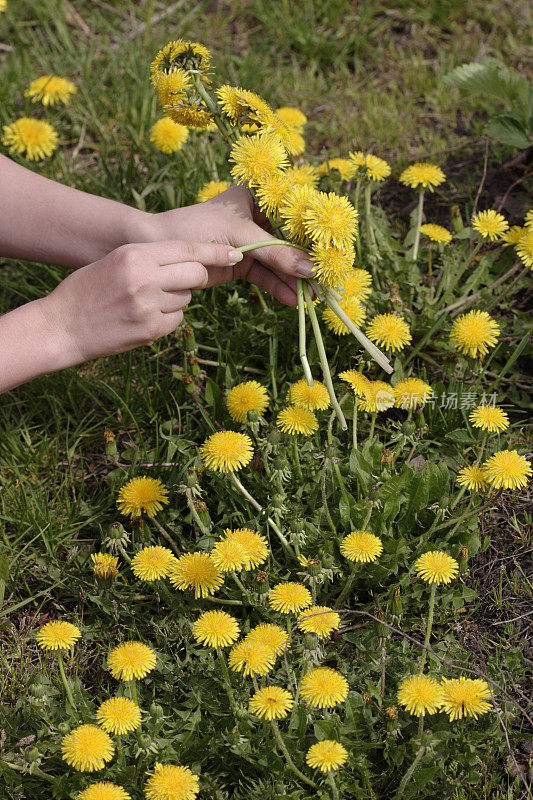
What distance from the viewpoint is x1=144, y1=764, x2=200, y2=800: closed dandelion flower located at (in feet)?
4.73

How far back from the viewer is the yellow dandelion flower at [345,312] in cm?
211

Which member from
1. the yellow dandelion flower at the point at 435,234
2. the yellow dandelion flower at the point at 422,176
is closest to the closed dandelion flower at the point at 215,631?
the yellow dandelion flower at the point at 435,234

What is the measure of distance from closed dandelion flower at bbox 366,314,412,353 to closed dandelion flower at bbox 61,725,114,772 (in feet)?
3.89

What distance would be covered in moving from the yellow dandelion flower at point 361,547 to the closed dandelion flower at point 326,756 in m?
0.42

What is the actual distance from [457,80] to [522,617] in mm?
1873

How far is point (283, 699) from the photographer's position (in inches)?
58.4

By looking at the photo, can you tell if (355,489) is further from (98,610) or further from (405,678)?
(98,610)

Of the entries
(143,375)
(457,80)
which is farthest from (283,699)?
(457,80)

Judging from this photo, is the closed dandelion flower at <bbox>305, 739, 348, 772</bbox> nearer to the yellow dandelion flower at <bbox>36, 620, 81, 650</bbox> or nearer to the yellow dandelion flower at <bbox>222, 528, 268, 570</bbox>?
the yellow dandelion flower at <bbox>222, 528, 268, 570</bbox>

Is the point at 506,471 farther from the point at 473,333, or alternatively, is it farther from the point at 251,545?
the point at 251,545

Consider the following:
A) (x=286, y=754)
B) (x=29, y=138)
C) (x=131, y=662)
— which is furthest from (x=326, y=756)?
(x=29, y=138)

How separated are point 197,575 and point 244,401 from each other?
0.50 metres

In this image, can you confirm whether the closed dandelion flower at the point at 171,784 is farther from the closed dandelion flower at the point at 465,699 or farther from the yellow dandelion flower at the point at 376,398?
the yellow dandelion flower at the point at 376,398

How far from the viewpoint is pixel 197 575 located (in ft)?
5.68
